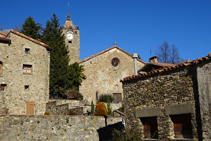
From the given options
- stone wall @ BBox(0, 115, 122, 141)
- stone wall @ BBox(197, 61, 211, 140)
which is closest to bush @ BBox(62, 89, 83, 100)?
stone wall @ BBox(0, 115, 122, 141)

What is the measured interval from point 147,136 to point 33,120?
6829mm

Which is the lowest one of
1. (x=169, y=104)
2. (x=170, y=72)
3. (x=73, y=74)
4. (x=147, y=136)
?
(x=147, y=136)

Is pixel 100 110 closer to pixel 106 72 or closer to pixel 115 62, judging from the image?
pixel 106 72

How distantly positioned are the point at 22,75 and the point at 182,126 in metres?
16.7

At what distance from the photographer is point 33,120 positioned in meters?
14.9

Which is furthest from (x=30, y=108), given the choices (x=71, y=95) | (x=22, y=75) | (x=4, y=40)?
(x=4, y=40)

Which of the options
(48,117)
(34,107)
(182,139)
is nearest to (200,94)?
(182,139)

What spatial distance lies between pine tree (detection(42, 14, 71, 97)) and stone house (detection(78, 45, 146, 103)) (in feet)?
8.38

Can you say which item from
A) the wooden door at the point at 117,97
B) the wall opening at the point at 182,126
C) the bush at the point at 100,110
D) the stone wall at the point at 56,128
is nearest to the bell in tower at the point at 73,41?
the wooden door at the point at 117,97

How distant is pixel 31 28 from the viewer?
1277 inches

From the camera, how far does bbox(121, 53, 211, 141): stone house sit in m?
9.74

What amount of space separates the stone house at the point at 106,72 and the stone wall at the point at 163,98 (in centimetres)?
1847

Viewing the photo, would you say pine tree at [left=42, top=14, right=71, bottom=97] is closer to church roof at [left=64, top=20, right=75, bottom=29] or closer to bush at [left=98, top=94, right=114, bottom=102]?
bush at [left=98, top=94, right=114, bottom=102]

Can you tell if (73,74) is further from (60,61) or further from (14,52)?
(14,52)
